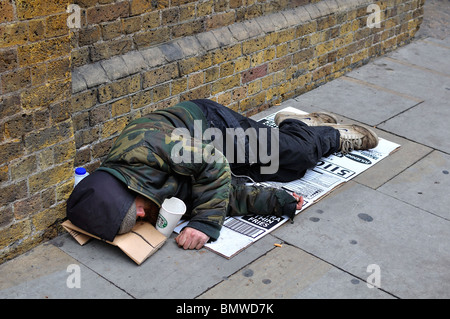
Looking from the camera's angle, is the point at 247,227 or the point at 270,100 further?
the point at 270,100

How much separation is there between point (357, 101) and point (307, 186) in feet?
6.05

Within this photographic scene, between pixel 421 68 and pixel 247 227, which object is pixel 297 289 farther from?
pixel 421 68

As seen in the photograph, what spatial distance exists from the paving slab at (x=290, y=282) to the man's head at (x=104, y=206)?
0.64 metres

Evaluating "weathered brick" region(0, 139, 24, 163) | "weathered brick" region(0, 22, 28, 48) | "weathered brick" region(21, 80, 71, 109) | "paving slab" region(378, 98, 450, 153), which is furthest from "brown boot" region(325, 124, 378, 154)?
"weathered brick" region(0, 22, 28, 48)

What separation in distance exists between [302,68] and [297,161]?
5.90 feet

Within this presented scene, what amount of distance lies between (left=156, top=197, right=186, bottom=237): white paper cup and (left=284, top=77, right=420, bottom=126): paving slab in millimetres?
2468

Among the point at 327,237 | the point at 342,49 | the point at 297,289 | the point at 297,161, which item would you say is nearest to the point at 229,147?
the point at 297,161

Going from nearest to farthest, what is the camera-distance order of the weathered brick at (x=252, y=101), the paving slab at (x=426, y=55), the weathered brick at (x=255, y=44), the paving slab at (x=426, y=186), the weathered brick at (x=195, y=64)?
the paving slab at (x=426, y=186) → the weathered brick at (x=195, y=64) → the weathered brick at (x=255, y=44) → the weathered brick at (x=252, y=101) → the paving slab at (x=426, y=55)

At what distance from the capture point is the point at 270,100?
5.93 metres

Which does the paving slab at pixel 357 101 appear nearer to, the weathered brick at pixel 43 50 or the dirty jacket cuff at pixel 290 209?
the dirty jacket cuff at pixel 290 209

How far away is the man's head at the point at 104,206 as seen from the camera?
368 cm

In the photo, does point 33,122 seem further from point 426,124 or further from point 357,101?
point 426,124

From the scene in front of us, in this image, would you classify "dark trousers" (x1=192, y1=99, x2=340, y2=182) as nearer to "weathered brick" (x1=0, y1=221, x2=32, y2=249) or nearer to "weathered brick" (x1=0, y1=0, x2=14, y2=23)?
"weathered brick" (x1=0, y1=221, x2=32, y2=249)

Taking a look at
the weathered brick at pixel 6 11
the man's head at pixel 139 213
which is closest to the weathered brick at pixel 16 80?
the weathered brick at pixel 6 11
